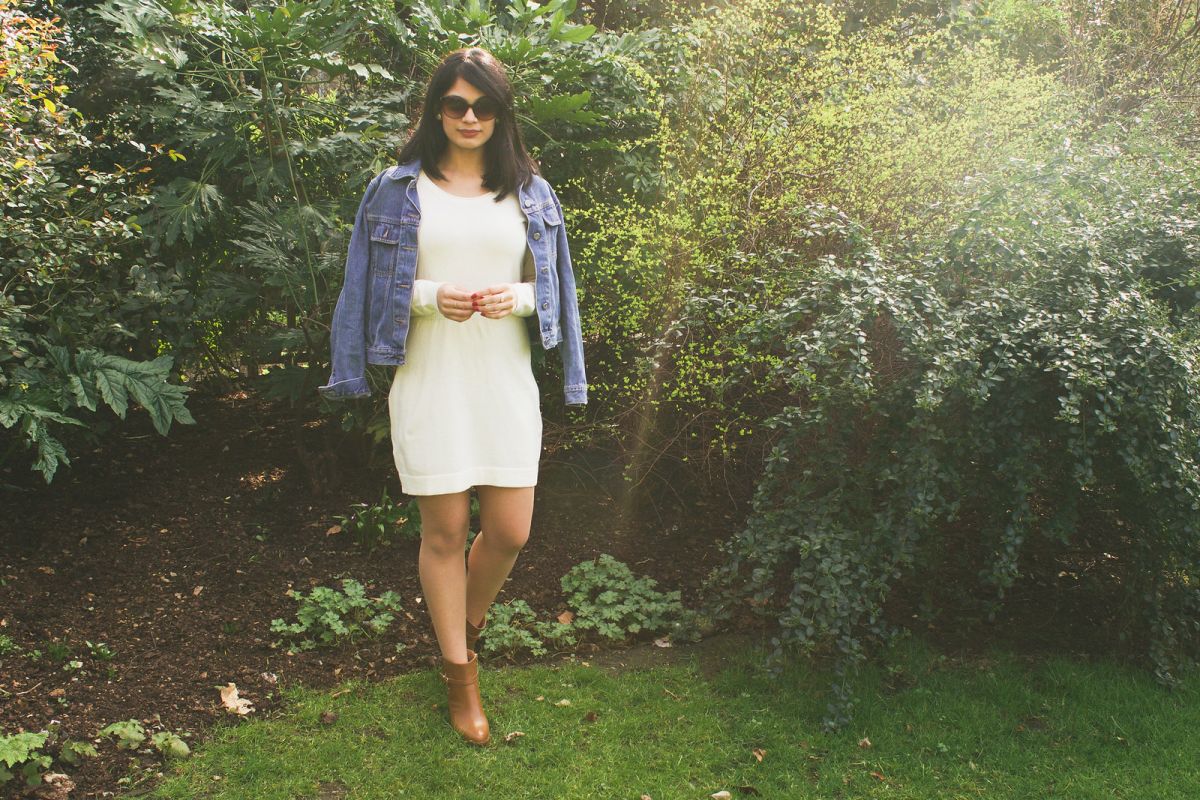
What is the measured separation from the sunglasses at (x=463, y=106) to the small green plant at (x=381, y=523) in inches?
74.0

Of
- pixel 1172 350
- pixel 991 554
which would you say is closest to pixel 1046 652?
pixel 991 554

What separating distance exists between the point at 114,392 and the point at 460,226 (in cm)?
161

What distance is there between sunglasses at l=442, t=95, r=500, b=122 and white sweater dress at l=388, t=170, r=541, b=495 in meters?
0.21

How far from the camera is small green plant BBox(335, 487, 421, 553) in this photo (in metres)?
3.92

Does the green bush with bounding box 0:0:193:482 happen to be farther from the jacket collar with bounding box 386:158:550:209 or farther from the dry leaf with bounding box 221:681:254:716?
the jacket collar with bounding box 386:158:550:209

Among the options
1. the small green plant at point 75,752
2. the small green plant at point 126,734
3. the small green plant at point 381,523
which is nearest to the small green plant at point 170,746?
the small green plant at point 126,734

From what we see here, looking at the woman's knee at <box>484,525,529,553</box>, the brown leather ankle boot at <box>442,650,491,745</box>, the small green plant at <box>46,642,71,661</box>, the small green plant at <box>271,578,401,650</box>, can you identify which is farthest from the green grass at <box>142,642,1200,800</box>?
the small green plant at <box>46,642,71,661</box>

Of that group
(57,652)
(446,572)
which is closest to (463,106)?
(446,572)

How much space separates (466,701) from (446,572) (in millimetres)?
426

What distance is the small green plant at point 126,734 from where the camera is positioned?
2.72 metres

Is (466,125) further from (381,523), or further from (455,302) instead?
(381,523)

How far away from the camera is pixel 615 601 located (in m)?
3.80

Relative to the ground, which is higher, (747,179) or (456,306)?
(747,179)

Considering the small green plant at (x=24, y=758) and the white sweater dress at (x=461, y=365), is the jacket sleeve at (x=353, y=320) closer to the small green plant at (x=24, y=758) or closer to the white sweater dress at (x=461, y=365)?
the white sweater dress at (x=461, y=365)
